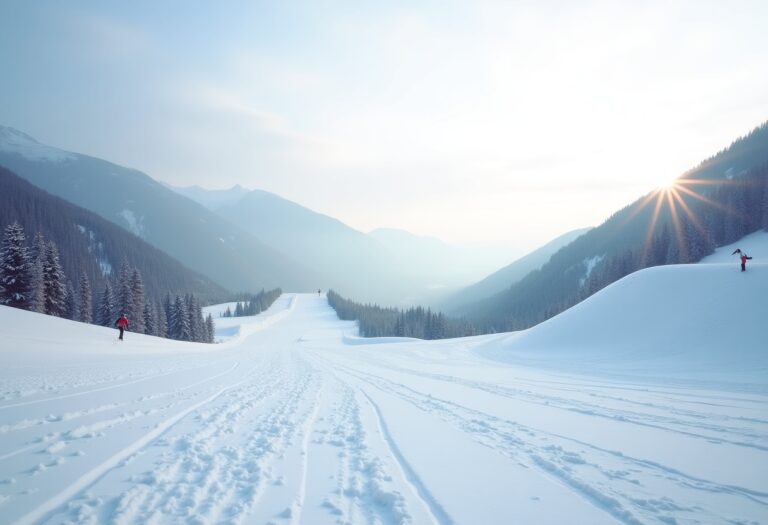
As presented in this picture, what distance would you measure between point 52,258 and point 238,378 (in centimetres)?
3393

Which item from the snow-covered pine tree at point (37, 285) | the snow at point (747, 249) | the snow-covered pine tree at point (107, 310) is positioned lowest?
the snow-covered pine tree at point (107, 310)

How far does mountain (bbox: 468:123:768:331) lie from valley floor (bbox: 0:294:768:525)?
213 feet

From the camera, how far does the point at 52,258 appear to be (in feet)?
99.5

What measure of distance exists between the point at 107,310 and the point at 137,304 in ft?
14.9

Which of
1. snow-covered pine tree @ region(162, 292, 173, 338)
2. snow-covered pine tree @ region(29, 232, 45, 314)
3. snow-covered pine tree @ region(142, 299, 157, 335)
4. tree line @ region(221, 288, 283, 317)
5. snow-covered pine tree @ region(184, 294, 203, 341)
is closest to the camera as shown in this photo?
snow-covered pine tree @ region(29, 232, 45, 314)

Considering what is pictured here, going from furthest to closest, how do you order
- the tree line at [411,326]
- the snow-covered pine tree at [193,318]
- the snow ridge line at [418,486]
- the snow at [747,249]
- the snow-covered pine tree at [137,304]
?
the tree line at [411,326]
the snow at [747,249]
the snow-covered pine tree at [193,318]
the snow-covered pine tree at [137,304]
the snow ridge line at [418,486]

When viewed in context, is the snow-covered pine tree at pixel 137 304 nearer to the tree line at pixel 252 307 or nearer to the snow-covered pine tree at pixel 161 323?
the snow-covered pine tree at pixel 161 323

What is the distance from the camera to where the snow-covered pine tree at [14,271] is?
84.8 feet

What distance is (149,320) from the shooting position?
39.4 m

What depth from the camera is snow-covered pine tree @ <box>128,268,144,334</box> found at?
3497cm

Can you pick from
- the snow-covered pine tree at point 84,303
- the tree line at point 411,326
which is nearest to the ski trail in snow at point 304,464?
the snow-covered pine tree at point 84,303

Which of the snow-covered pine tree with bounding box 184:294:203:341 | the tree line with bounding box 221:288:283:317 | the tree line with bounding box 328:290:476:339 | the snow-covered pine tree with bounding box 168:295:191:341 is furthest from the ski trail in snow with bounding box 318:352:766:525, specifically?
the tree line with bounding box 221:288:283:317

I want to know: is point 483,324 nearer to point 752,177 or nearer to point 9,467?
point 752,177

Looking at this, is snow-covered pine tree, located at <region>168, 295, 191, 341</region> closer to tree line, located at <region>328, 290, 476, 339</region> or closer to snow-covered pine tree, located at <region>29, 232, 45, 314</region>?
snow-covered pine tree, located at <region>29, 232, 45, 314</region>
